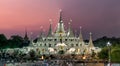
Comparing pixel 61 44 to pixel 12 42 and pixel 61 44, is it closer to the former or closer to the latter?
pixel 61 44

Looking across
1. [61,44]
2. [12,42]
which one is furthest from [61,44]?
[12,42]

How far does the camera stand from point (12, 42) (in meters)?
169

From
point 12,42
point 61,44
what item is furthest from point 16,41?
point 61,44

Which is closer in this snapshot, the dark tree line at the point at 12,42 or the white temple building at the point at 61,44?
the dark tree line at the point at 12,42

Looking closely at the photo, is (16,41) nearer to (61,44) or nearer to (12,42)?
(12,42)

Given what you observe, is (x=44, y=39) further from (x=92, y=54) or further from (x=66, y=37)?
(x=92, y=54)

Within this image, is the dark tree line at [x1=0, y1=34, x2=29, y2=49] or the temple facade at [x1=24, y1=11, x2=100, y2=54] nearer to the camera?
the dark tree line at [x1=0, y1=34, x2=29, y2=49]

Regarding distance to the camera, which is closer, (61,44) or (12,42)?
(61,44)

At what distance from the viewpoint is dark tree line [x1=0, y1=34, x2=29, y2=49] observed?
14338cm

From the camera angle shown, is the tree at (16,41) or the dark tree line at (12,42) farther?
the tree at (16,41)

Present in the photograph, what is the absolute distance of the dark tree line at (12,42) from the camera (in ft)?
470

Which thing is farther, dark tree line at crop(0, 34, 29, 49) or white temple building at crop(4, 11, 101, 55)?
white temple building at crop(4, 11, 101, 55)

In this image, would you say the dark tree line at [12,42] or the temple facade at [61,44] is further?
the temple facade at [61,44]

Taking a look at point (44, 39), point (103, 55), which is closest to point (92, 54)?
point (44, 39)
